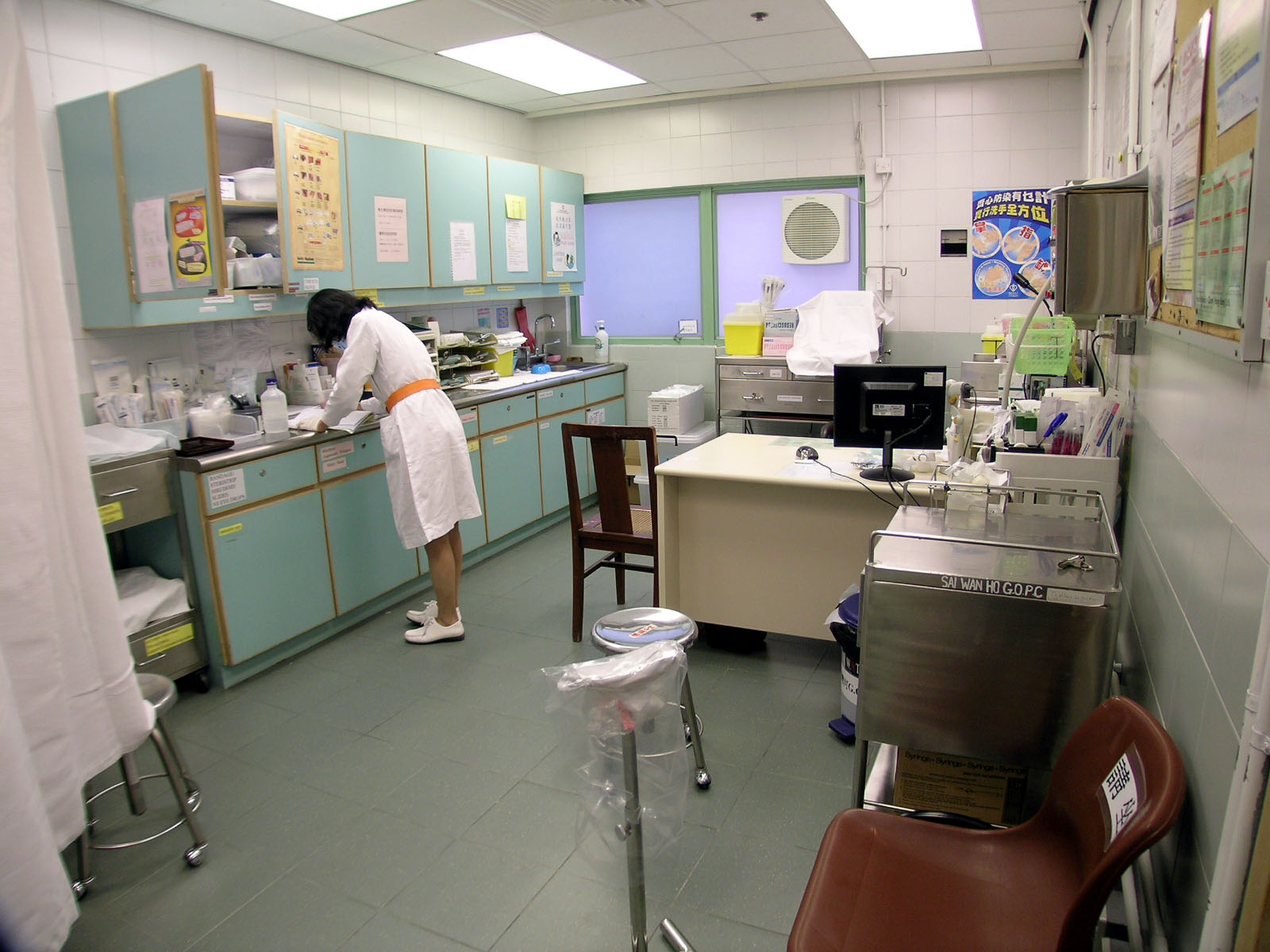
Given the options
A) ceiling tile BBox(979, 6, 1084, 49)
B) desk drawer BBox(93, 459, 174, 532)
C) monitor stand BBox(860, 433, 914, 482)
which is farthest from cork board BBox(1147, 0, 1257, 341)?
desk drawer BBox(93, 459, 174, 532)

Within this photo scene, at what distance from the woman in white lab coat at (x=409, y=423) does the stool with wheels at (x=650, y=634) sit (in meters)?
1.41

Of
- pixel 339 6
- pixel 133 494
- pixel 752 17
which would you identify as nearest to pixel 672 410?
pixel 752 17

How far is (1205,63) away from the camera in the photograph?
1354mm

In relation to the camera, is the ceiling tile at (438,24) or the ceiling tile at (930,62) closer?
the ceiling tile at (438,24)

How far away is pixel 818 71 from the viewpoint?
4.95m

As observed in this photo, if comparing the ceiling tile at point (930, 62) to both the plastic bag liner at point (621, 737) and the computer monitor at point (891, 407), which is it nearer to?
the computer monitor at point (891, 407)

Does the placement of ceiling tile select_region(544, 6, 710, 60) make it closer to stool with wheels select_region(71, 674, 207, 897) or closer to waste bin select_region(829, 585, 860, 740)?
waste bin select_region(829, 585, 860, 740)

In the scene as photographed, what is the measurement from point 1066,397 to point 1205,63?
4.74ft

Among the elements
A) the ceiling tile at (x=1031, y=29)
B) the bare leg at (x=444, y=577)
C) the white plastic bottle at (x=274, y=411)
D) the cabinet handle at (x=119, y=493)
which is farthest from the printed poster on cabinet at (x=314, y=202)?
the ceiling tile at (x=1031, y=29)

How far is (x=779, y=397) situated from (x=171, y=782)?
3830mm

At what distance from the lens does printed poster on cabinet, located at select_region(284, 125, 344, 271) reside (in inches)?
143

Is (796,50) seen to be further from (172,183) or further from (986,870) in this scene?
(986,870)

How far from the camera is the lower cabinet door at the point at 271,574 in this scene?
10.7 ft

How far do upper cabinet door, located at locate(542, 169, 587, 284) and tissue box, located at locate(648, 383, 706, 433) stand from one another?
43.0 inches
